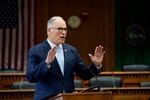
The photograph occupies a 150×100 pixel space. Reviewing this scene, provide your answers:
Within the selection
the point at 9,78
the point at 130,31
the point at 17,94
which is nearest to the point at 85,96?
the point at 17,94

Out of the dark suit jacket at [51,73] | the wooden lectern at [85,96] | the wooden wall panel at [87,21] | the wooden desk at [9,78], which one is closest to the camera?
the wooden lectern at [85,96]

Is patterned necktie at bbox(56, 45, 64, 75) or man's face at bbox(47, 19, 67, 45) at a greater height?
man's face at bbox(47, 19, 67, 45)

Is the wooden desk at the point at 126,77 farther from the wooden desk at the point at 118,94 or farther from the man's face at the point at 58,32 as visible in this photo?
the man's face at the point at 58,32

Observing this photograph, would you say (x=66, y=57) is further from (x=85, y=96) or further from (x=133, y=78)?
(x=133, y=78)

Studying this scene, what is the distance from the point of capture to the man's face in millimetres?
3914

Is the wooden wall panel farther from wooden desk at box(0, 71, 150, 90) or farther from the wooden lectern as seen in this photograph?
the wooden lectern

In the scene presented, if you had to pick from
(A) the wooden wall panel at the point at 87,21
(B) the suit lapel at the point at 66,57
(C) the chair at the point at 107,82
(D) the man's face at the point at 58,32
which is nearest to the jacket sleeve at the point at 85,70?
(B) the suit lapel at the point at 66,57

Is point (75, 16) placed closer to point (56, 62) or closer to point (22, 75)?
point (22, 75)

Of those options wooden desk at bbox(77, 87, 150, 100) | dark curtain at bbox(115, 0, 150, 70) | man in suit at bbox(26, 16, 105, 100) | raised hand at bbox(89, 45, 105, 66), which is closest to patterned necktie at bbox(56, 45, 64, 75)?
man in suit at bbox(26, 16, 105, 100)

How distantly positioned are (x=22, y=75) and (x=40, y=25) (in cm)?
298

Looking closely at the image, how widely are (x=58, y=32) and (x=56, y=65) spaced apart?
300 millimetres

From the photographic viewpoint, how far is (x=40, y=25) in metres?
10.9

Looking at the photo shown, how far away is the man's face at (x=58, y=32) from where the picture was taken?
391 centimetres

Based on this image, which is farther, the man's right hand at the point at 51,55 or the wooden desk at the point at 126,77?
the wooden desk at the point at 126,77
